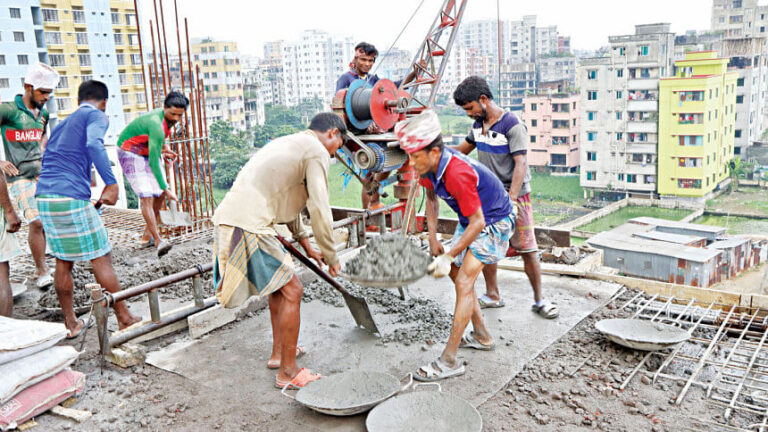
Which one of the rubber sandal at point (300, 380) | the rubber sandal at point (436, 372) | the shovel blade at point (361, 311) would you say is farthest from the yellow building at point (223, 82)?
Result: the rubber sandal at point (436, 372)

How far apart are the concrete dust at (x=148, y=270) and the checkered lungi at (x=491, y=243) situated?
2393mm

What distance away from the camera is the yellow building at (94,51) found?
21.8m

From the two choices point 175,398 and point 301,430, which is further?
point 175,398

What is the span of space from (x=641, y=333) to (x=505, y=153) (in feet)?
4.56

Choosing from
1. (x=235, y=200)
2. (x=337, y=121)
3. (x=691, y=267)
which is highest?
(x=337, y=121)

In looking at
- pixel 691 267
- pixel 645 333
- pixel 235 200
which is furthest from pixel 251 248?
pixel 691 267

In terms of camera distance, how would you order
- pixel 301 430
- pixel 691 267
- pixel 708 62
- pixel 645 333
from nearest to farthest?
pixel 301 430, pixel 645 333, pixel 691 267, pixel 708 62

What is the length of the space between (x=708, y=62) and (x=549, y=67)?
27.6 m

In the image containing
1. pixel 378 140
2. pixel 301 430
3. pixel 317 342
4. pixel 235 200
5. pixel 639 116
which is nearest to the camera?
pixel 301 430

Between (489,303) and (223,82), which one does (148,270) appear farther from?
(223,82)

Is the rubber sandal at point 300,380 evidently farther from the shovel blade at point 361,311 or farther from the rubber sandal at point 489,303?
the rubber sandal at point 489,303

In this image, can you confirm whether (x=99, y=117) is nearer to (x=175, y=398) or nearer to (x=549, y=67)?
(x=175, y=398)

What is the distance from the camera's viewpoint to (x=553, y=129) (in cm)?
4250

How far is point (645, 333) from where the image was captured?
11.4 ft
